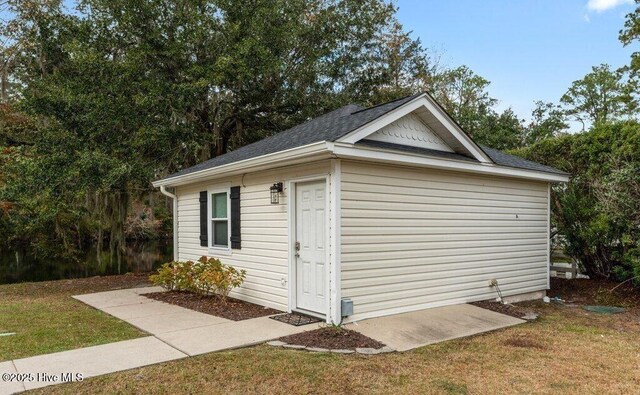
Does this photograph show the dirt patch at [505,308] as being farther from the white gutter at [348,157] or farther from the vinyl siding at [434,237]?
the white gutter at [348,157]

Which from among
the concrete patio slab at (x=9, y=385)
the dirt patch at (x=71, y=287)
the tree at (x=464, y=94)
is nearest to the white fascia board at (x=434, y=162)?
the concrete patio slab at (x=9, y=385)

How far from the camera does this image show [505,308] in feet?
22.1

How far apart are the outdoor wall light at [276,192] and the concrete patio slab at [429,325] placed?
208 centimetres

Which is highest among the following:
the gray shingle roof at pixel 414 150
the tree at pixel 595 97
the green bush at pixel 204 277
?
the tree at pixel 595 97

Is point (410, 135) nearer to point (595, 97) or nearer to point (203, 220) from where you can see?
point (203, 220)

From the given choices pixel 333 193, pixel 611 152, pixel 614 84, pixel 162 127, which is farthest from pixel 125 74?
pixel 614 84

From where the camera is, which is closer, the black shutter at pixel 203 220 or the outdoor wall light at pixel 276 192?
the outdoor wall light at pixel 276 192

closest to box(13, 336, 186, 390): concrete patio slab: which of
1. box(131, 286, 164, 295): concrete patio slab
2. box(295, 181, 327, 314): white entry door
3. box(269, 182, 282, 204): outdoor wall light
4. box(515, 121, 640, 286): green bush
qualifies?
box(295, 181, 327, 314): white entry door

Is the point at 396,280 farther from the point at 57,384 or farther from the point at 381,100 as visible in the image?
the point at 381,100

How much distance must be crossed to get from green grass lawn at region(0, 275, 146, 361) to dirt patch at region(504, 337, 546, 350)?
13.8ft

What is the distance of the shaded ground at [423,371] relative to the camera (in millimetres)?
3568

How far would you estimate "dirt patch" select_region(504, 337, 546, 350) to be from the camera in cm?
479

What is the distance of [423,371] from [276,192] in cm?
331

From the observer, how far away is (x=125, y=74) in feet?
36.0
